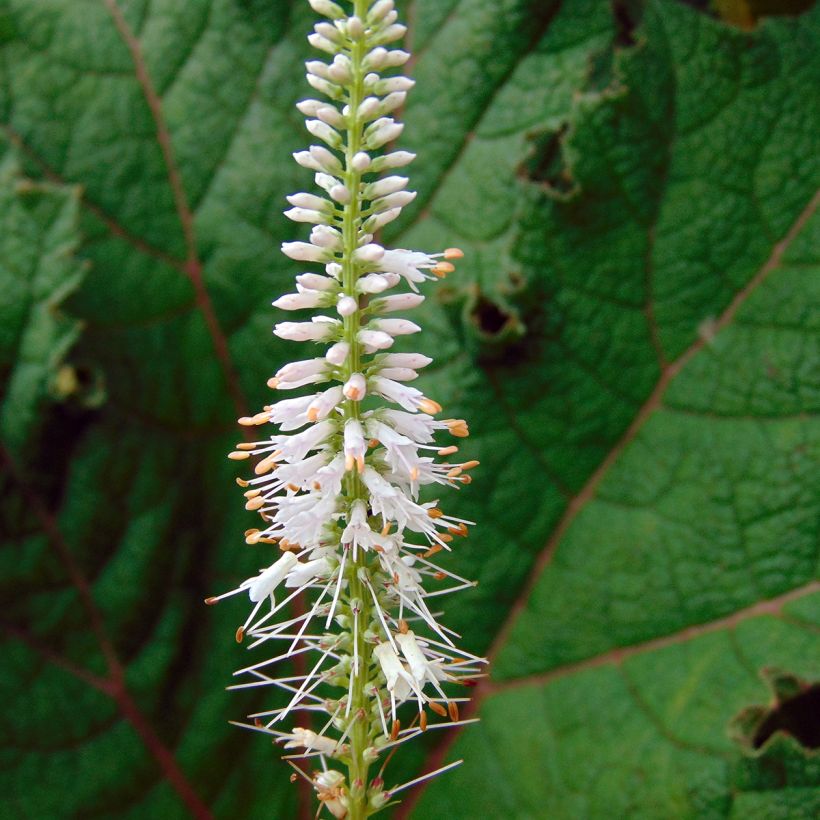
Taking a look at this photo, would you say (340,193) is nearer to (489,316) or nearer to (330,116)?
(330,116)

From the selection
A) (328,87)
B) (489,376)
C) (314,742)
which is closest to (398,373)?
(328,87)

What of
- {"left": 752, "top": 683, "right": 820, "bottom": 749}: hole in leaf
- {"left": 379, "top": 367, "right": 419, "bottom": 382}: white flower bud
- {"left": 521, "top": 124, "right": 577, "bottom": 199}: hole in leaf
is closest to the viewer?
{"left": 379, "top": 367, "right": 419, "bottom": 382}: white flower bud

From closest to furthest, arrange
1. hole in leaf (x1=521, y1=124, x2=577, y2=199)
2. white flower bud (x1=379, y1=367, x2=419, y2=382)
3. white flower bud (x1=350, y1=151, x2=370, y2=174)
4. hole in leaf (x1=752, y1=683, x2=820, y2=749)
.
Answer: white flower bud (x1=350, y1=151, x2=370, y2=174), white flower bud (x1=379, y1=367, x2=419, y2=382), hole in leaf (x1=752, y1=683, x2=820, y2=749), hole in leaf (x1=521, y1=124, x2=577, y2=199)

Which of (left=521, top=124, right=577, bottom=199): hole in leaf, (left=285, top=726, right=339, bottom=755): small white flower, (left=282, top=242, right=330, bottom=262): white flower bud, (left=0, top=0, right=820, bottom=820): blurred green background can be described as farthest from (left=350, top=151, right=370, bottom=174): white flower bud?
(left=521, top=124, right=577, bottom=199): hole in leaf

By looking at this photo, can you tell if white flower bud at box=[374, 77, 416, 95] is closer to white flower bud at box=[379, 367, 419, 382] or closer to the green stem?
the green stem

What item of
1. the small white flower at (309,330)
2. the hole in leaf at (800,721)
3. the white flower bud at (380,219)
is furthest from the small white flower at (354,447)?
the hole in leaf at (800,721)

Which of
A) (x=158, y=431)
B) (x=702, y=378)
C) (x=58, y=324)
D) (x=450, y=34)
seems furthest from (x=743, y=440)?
(x=58, y=324)

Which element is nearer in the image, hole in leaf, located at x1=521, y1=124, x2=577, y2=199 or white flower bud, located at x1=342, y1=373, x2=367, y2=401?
white flower bud, located at x1=342, y1=373, x2=367, y2=401
